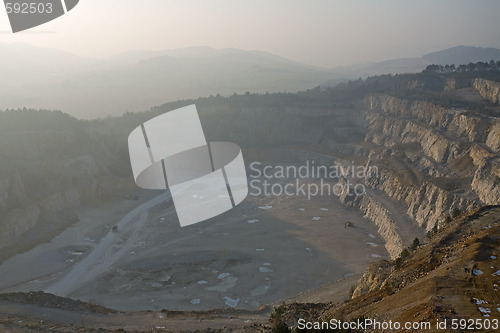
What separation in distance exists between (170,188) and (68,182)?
16.8 metres

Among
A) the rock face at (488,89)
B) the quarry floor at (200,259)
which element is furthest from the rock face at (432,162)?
the rock face at (488,89)

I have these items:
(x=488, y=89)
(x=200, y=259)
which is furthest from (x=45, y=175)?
(x=488, y=89)

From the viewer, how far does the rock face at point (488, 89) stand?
7038 centimetres

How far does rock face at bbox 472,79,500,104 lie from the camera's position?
231 feet

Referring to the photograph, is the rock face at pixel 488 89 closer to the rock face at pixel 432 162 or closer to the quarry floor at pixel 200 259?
the rock face at pixel 432 162

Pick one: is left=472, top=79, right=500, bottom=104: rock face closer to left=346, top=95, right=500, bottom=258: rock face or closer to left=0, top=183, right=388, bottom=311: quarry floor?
left=346, top=95, right=500, bottom=258: rock face

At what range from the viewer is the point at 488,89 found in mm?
73750

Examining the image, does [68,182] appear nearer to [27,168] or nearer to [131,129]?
[27,168]

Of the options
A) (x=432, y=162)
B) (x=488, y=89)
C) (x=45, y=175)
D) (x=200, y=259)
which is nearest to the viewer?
(x=200, y=259)

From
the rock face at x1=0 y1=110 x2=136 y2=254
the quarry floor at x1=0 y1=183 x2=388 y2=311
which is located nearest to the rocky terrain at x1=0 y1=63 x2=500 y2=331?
the rock face at x1=0 y1=110 x2=136 y2=254

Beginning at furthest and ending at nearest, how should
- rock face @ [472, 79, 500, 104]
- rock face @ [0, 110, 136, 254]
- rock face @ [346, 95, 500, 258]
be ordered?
rock face @ [472, 79, 500, 104] → rock face @ [0, 110, 136, 254] → rock face @ [346, 95, 500, 258]

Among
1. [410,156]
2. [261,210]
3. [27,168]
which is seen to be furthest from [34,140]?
[410,156]

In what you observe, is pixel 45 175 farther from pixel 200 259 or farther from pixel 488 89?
pixel 488 89

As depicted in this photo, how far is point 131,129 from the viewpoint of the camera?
285ft
